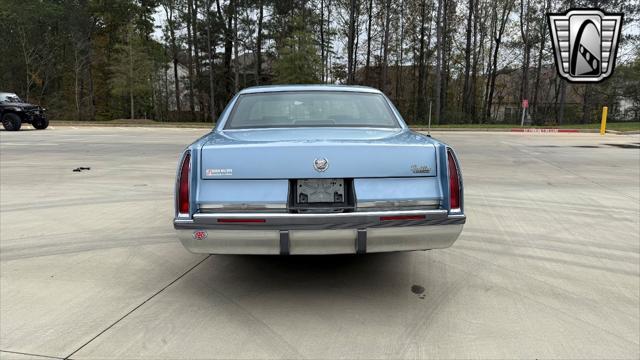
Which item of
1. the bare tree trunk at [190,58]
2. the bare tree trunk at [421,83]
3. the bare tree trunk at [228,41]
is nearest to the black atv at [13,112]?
the bare tree trunk at [190,58]

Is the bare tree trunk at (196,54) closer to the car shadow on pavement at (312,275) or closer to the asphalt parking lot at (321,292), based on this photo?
the asphalt parking lot at (321,292)

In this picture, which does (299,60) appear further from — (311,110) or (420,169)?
(420,169)

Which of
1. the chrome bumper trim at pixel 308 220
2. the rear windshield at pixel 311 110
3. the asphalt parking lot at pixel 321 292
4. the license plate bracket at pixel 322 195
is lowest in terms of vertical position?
the asphalt parking lot at pixel 321 292

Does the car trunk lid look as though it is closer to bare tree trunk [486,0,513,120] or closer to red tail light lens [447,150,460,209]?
red tail light lens [447,150,460,209]

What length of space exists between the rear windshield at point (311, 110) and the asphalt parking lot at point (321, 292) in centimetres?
130

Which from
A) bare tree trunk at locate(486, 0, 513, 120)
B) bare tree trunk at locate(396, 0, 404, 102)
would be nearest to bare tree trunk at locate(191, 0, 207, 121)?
bare tree trunk at locate(396, 0, 404, 102)

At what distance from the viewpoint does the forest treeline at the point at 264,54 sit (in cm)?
4138

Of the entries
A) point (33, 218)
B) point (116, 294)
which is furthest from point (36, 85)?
point (116, 294)

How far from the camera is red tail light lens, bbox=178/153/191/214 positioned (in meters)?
3.26

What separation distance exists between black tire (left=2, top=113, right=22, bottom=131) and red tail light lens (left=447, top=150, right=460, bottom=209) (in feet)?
81.8

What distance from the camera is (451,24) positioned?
44406 millimetres

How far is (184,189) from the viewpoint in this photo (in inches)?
129

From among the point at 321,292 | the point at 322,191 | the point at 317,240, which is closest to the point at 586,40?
the point at 321,292

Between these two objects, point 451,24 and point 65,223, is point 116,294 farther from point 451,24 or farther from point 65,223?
point 451,24
